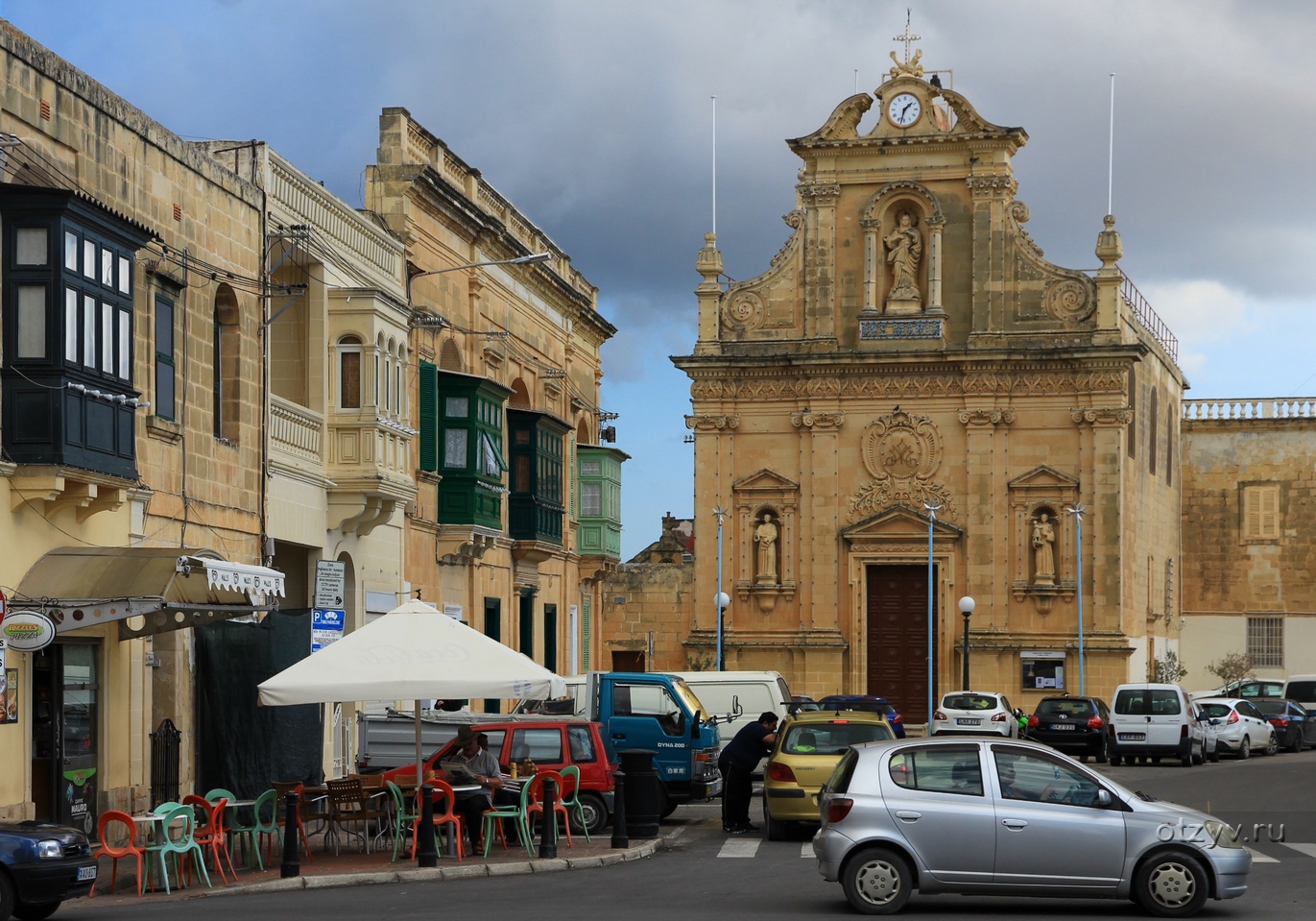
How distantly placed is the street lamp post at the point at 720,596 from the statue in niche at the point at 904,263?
738 centimetres

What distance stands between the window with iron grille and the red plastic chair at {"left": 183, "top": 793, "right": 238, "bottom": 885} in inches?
2132

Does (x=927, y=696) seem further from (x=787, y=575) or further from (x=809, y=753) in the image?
(x=809, y=753)

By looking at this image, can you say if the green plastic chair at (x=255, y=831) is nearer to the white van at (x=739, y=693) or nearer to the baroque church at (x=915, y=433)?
the white van at (x=739, y=693)

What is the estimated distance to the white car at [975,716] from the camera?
39.3 m

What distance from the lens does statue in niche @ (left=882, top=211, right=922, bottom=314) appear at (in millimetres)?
52594

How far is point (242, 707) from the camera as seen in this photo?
2369 centimetres

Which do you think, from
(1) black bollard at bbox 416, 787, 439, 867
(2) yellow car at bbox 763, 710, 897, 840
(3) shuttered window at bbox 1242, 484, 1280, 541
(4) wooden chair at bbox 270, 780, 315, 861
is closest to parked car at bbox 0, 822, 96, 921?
(4) wooden chair at bbox 270, 780, 315, 861

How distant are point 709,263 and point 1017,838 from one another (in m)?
40.7

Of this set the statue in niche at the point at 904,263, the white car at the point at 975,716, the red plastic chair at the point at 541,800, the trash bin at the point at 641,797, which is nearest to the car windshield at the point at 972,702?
the white car at the point at 975,716

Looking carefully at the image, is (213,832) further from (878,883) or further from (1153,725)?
(1153,725)

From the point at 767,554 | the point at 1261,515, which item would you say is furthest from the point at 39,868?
the point at 1261,515

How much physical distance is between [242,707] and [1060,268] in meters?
33.4

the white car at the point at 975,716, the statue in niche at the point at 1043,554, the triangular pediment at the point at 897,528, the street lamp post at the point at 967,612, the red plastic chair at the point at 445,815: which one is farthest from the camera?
the triangular pediment at the point at 897,528

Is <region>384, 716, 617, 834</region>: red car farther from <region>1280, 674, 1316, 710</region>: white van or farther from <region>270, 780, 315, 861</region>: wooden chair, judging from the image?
<region>1280, 674, 1316, 710</region>: white van
